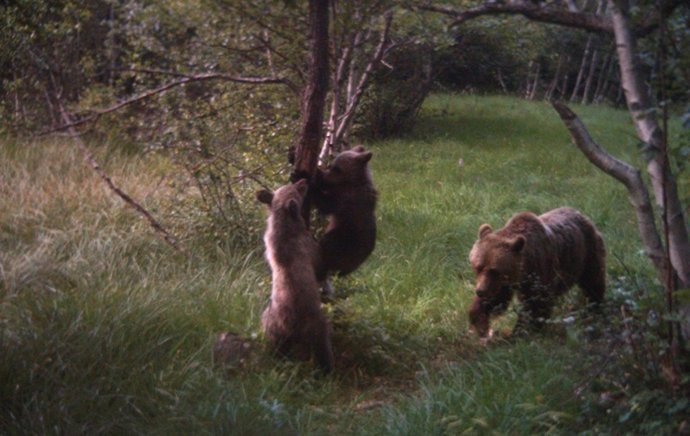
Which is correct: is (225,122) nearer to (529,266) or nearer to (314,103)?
(314,103)

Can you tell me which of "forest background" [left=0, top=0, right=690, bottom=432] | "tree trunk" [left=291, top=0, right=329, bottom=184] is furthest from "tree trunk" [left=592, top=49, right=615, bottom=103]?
"tree trunk" [left=291, top=0, right=329, bottom=184]

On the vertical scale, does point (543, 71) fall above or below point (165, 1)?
below

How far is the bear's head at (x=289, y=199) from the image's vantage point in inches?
226

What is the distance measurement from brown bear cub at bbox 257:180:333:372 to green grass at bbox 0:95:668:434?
0.55ft

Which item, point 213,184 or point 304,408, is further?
point 213,184

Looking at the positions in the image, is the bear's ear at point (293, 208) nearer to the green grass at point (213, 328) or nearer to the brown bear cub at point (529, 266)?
the green grass at point (213, 328)

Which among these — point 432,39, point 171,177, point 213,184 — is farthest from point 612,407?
point 171,177

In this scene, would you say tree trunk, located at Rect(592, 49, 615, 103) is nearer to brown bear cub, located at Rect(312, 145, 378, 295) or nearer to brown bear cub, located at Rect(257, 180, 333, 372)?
brown bear cub, located at Rect(312, 145, 378, 295)

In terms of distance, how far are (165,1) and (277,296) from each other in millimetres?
Answer: 2920

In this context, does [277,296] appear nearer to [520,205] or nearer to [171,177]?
[171,177]

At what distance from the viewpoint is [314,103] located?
5961 millimetres

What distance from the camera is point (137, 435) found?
15.9 ft

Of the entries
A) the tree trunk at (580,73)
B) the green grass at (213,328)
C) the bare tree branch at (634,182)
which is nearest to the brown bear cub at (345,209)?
the green grass at (213,328)

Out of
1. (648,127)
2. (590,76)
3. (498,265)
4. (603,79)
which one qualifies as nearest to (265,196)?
(498,265)
